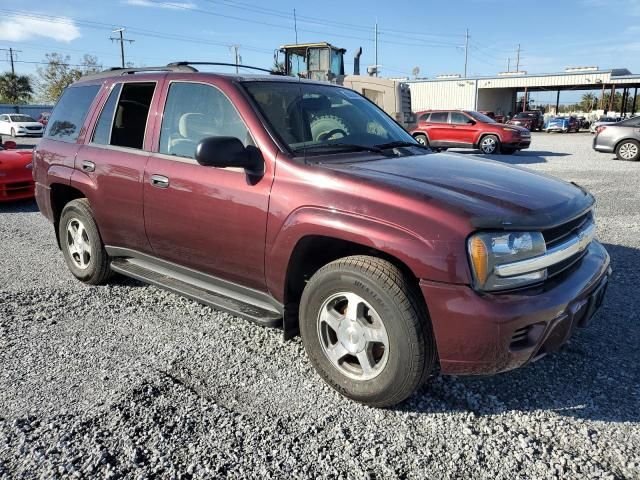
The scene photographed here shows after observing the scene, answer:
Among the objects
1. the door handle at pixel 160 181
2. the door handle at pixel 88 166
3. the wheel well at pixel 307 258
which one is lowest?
the wheel well at pixel 307 258

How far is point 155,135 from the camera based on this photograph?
3.70 metres

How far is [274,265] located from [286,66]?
12720 millimetres

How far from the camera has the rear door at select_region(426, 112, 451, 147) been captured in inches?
713

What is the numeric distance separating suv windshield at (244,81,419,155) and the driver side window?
21cm

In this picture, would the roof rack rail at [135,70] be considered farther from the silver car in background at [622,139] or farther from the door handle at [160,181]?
the silver car in background at [622,139]

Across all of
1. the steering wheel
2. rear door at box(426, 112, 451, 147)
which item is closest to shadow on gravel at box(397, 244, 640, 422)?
the steering wheel

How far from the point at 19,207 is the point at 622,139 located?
647 inches

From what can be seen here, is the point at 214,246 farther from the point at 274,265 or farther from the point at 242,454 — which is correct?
the point at 242,454

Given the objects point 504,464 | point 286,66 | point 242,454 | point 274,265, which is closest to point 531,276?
point 504,464

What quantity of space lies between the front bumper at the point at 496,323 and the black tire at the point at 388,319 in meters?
0.08

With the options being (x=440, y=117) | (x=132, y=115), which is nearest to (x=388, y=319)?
(x=132, y=115)

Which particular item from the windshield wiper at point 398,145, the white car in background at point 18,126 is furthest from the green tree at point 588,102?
the windshield wiper at point 398,145

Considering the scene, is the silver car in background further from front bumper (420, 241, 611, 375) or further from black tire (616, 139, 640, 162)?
front bumper (420, 241, 611, 375)

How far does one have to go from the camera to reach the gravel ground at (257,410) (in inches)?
90.6
